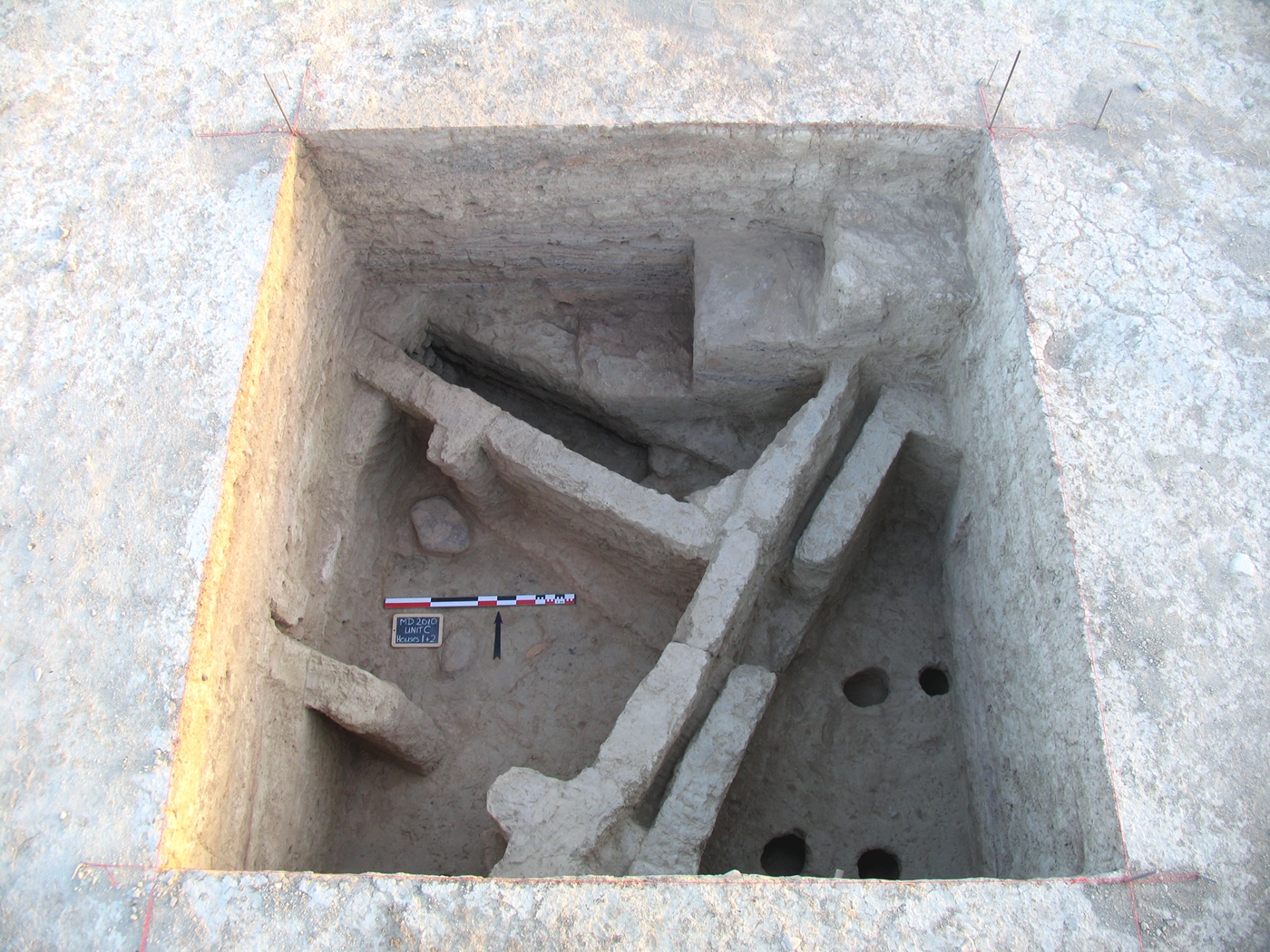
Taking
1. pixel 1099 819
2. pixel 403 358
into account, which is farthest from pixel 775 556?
pixel 403 358

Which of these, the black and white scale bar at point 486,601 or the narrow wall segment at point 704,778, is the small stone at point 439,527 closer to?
the black and white scale bar at point 486,601

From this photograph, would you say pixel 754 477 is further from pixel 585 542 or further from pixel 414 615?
pixel 414 615

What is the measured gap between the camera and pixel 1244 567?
8.52ft

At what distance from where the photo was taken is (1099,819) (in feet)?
8.00

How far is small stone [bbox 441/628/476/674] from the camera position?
162 inches

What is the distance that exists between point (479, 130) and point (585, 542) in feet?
5.62

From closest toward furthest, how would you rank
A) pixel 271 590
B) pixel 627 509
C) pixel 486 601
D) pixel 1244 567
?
pixel 1244 567
pixel 271 590
pixel 627 509
pixel 486 601

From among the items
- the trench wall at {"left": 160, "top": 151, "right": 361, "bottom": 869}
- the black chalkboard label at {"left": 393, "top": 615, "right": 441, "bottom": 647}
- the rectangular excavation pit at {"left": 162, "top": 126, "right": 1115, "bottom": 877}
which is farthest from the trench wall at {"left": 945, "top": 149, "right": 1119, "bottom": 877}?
the trench wall at {"left": 160, "top": 151, "right": 361, "bottom": 869}

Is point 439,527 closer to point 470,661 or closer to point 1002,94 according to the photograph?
point 470,661

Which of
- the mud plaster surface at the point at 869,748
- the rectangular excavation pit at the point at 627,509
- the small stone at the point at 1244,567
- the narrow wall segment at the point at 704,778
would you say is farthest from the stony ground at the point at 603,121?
the mud plaster surface at the point at 869,748

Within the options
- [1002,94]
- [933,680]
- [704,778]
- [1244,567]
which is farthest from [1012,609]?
[1002,94]

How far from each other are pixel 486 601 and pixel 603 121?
211 centimetres

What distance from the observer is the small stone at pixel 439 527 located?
4297 millimetres

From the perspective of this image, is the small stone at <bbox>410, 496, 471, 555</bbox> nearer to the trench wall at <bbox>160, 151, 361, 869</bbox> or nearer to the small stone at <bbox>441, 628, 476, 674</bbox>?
the small stone at <bbox>441, 628, 476, 674</bbox>
